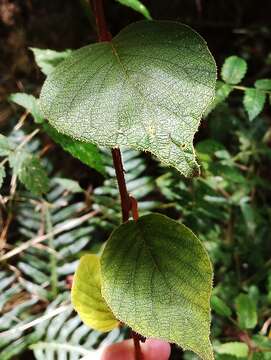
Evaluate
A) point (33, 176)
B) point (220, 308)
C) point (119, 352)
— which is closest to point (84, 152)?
point (33, 176)

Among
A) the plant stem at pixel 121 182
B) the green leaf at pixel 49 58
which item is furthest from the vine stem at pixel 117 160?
the green leaf at pixel 49 58

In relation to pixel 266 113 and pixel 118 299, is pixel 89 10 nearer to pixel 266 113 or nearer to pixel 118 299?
pixel 118 299

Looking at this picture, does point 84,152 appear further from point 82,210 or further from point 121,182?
point 82,210

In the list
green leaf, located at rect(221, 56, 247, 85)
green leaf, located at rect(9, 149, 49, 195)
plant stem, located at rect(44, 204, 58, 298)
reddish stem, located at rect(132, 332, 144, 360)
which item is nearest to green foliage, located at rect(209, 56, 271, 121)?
green leaf, located at rect(221, 56, 247, 85)

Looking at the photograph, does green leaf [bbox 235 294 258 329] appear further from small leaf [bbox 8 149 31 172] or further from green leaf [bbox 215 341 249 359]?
small leaf [bbox 8 149 31 172]

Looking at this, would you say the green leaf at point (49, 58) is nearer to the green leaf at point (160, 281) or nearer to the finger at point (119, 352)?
the green leaf at point (160, 281)
